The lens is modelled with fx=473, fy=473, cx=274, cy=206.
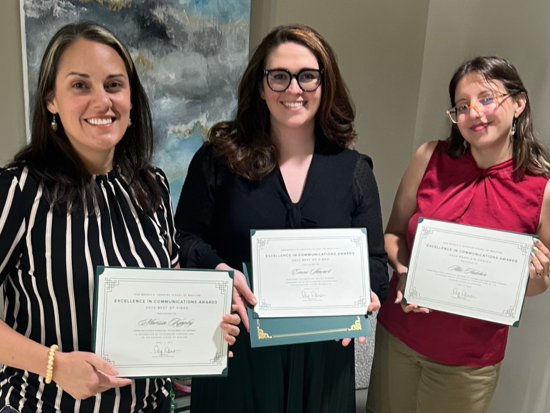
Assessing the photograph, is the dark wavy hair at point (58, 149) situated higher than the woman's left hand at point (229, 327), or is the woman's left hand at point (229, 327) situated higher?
the dark wavy hair at point (58, 149)

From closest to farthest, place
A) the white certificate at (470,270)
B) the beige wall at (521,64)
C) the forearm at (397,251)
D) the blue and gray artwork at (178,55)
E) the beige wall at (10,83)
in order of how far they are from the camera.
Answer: the white certificate at (470,270), the forearm at (397,251), the beige wall at (521,64), the beige wall at (10,83), the blue and gray artwork at (178,55)

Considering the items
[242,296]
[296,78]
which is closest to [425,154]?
[296,78]

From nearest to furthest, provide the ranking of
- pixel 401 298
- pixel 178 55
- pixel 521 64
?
pixel 401 298 → pixel 521 64 → pixel 178 55

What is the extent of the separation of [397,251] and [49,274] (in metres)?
1.20

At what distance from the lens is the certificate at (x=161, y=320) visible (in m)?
1.13

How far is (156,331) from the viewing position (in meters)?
1.19

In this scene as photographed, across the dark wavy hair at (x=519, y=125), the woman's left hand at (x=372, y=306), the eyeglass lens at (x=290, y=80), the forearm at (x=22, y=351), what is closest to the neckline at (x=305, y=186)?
the eyeglass lens at (x=290, y=80)

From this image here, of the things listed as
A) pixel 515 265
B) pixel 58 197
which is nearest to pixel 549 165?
pixel 515 265

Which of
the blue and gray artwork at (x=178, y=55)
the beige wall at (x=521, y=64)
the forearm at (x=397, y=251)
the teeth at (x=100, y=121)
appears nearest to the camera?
the teeth at (x=100, y=121)

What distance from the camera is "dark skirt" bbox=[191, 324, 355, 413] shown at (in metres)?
1.54

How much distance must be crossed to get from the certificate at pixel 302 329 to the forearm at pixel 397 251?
1.11ft

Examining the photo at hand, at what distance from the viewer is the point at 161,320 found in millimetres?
1191
